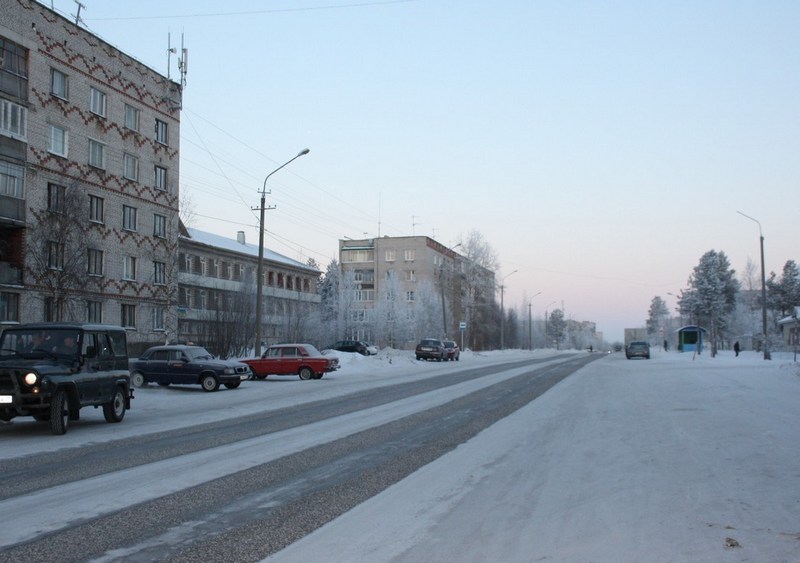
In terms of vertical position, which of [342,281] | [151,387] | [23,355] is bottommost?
[151,387]

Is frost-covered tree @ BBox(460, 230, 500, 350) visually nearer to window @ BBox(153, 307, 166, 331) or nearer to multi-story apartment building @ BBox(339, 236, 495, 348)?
multi-story apartment building @ BBox(339, 236, 495, 348)

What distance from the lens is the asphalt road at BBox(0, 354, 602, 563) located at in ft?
20.8

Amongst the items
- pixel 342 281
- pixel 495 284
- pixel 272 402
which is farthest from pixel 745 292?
pixel 272 402

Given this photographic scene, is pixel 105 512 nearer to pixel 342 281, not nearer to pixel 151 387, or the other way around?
pixel 151 387

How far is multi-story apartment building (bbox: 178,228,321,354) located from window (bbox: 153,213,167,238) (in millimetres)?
5368

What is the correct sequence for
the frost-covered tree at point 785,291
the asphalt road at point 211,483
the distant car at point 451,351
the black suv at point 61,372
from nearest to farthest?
1. the asphalt road at point 211,483
2. the black suv at point 61,372
3. the distant car at point 451,351
4. the frost-covered tree at point 785,291

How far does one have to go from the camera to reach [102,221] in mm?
41094

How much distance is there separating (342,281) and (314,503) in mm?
82490

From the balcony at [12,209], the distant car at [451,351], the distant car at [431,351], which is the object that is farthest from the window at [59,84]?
the distant car at [451,351]

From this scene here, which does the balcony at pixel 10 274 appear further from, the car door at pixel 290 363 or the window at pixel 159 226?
the car door at pixel 290 363

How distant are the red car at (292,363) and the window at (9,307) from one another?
12.1 m

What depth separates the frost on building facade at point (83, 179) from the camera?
3394 cm

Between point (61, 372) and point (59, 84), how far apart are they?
29262 millimetres

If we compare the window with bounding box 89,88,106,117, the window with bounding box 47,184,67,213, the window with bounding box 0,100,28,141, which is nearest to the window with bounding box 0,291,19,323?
the window with bounding box 47,184,67,213
